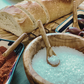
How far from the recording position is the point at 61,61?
0.44 m

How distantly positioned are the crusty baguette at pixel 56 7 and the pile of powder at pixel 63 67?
0.47m

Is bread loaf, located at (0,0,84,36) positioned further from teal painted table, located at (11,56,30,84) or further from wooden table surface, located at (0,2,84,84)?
teal painted table, located at (11,56,30,84)

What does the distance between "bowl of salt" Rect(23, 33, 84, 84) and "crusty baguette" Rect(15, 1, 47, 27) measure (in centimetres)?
36

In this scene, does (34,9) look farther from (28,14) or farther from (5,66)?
(5,66)

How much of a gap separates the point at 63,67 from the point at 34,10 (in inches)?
21.3

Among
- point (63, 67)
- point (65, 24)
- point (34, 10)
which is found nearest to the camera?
point (63, 67)

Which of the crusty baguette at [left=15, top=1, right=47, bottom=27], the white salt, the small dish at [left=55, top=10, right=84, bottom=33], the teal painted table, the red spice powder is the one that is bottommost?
the teal painted table

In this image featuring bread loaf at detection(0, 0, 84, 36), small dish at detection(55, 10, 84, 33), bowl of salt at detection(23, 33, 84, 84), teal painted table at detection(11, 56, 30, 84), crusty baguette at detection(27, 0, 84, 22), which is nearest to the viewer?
bowl of salt at detection(23, 33, 84, 84)

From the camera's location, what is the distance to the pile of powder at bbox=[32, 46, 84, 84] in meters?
0.36

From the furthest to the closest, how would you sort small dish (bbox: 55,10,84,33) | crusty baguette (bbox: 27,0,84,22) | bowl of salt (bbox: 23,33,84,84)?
crusty baguette (bbox: 27,0,84,22) < small dish (bbox: 55,10,84,33) < bowl of salt (bbox: 23,33,84,84)

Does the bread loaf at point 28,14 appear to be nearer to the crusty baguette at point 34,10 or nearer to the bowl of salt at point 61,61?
the crusty baguette at point 34,10

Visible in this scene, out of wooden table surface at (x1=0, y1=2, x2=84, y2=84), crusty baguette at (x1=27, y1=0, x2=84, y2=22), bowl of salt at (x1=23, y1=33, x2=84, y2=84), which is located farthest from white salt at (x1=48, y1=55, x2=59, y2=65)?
crusty baguette at (x1=27, y1=0, x2=84, y2=22)

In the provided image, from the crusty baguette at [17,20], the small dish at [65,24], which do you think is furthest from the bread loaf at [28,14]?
the small dish at [65,24]

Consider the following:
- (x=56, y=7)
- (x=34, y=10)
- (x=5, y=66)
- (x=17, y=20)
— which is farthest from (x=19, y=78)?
(x=56, y=7)
